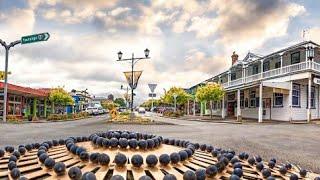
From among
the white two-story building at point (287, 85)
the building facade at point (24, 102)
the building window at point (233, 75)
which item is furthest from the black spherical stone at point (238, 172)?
the building window at point (233, 75)

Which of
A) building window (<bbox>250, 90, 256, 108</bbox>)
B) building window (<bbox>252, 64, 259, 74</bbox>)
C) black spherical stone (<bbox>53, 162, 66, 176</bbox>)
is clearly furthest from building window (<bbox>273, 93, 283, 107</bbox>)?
black spherical stone (<bbox>53, 162, 66, 176</bbox>)

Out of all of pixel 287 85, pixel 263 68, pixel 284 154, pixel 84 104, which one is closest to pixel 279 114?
pixel 287 85

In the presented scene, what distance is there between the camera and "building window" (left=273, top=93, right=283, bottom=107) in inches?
1481

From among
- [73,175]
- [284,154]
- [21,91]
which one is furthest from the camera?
[21,91]

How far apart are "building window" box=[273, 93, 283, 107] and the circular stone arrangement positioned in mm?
35860

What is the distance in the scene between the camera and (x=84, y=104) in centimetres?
10688

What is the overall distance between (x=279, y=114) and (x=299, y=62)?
5870 mm

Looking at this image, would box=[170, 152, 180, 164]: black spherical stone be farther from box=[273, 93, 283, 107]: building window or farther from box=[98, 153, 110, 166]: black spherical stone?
box=[273, 93, 283, 107]: building window

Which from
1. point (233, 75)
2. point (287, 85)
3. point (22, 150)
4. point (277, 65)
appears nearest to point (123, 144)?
point (22, 150)

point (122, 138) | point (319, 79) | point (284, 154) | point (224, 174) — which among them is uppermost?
point (319, 79)

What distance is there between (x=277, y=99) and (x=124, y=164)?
1496 inches

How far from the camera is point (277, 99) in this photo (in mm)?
38312

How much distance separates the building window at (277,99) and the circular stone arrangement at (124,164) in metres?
35.9

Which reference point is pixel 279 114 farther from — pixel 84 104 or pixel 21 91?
pixel 84 104
